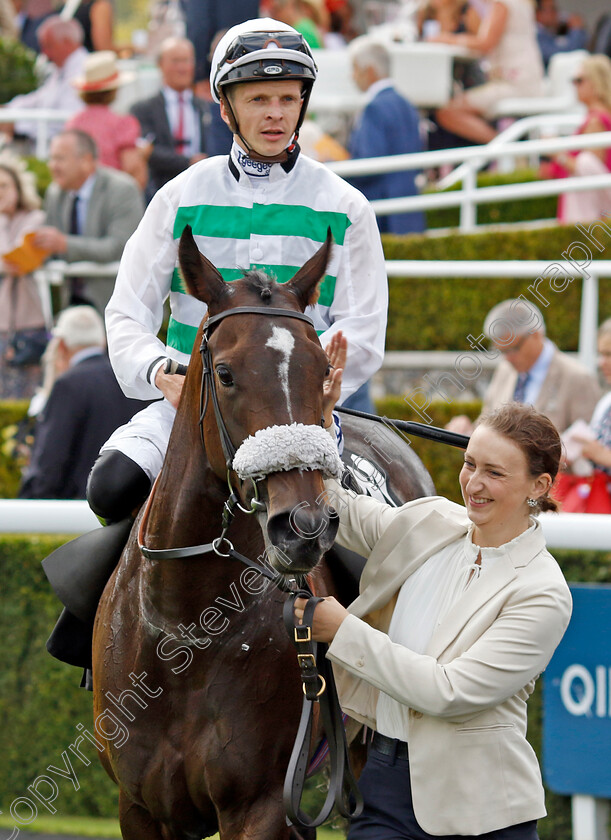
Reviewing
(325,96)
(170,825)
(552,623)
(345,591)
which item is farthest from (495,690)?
(325,96)

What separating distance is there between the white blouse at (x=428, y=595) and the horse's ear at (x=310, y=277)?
2.27ft

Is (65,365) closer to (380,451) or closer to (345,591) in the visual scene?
(380,451)

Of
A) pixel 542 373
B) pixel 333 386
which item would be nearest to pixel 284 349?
pixel 333 386

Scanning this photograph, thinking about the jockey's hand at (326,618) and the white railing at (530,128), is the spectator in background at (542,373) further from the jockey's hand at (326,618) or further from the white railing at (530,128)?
the white railing at (530,128)

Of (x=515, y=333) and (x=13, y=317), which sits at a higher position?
(x=515, y=333)

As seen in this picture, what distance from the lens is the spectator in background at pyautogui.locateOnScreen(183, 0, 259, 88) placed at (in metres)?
9.05

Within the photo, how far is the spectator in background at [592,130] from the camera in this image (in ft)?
30.9

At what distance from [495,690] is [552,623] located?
202mm

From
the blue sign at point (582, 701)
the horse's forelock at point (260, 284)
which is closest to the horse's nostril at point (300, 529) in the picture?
the horse's forelock at point (260, 284)

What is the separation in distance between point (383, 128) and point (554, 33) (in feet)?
19.5

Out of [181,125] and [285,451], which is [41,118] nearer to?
[181,125]

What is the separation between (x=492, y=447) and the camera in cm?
291

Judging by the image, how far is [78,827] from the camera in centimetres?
525

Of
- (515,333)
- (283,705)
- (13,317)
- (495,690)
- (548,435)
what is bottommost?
(13,317)
